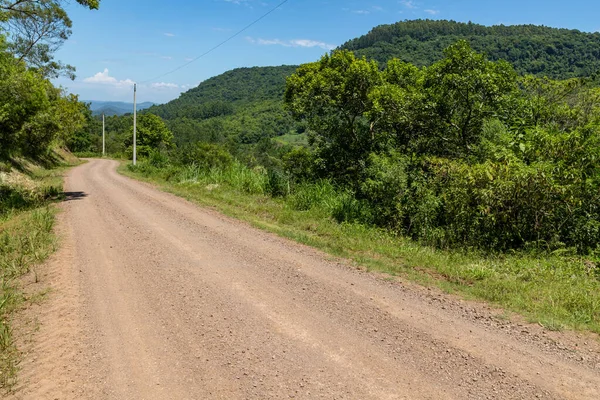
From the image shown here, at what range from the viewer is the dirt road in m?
3.23

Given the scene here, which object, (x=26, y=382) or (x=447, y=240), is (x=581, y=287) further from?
(x=26, y=382)

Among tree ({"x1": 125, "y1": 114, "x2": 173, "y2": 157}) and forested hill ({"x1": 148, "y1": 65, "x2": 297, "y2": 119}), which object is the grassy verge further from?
forested hill ({"x1": 148, "y1": 65, "x2": 297, "y2": 119})

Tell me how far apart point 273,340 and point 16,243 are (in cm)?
613

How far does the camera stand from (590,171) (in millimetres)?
8023

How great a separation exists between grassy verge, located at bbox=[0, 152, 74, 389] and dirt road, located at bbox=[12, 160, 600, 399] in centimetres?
20

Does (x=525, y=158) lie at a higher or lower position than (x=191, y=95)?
lower

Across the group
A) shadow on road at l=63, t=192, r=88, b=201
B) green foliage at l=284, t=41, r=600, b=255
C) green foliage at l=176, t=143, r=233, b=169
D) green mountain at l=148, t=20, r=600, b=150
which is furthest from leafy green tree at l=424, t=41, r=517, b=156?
shadow on road at l=63, t=192, r=88, b=201

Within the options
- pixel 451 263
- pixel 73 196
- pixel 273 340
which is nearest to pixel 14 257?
pixel 273 340

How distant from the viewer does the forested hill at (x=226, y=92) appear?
135875 millimetres

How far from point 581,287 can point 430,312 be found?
2.78 m

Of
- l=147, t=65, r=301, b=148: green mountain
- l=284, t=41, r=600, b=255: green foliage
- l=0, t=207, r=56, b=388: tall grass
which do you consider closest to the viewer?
l=0, t=207, r=56, b=388: tall grass

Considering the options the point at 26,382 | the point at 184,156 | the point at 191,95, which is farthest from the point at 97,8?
the point at 191,95

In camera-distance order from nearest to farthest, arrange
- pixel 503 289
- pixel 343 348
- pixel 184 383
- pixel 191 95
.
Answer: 1. pixel 184 383
2. pixel 343 348
3. pixel 503 289
4. pixel 191 95

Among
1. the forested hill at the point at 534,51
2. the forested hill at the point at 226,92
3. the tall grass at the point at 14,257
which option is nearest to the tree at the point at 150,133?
the forested hill at the point at 534,51
